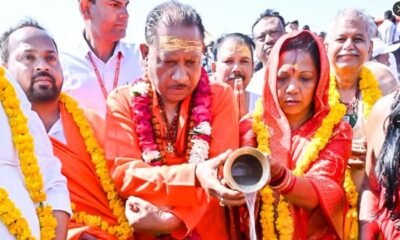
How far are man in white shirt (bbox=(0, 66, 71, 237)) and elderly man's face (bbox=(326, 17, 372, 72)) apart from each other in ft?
6.77

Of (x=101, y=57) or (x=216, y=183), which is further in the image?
(x=101, y=57)

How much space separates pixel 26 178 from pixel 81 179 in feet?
2.04

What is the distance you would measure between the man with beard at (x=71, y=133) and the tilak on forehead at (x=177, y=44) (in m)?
0.63

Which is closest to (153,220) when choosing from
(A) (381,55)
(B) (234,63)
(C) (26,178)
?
(C) (26,178)

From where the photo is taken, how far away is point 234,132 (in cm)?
329

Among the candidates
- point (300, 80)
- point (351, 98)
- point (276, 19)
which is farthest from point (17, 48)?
point (276, 19)

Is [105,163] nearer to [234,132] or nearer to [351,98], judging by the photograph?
[234,132]

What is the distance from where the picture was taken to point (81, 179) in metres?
3.34

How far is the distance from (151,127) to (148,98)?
0.51ft

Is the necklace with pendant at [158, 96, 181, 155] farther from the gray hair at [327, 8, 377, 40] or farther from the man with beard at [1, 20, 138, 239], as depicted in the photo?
the gray hair at [327, 8, 377, 40]

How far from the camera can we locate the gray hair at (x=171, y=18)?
3.24 metres

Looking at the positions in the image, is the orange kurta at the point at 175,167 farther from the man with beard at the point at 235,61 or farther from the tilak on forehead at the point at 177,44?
the man with beard at the point at 235,61

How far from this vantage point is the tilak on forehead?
316 cm

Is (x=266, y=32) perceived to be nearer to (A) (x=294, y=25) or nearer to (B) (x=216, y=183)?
(B) (x=216, y=183)
